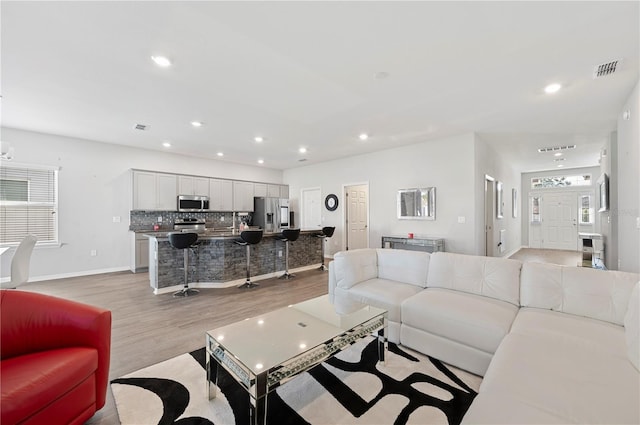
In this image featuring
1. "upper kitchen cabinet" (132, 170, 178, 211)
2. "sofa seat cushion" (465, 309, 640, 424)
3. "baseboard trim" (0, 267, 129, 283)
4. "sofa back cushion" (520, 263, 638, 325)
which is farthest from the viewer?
"upper kitchen cabinet" (132, 170, 178, 211)

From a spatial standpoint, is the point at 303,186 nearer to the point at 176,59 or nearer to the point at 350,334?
the point at 176,59

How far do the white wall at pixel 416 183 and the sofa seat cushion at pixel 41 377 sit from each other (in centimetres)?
529

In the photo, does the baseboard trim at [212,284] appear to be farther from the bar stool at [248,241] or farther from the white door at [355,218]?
the white door at [355,218]

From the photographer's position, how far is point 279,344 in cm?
177

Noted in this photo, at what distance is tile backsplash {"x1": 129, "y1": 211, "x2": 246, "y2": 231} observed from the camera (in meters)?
6.04

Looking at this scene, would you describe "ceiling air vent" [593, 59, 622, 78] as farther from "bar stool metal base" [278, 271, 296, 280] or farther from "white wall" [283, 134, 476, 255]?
"bar stool metal base" [278, 271, 296, 280]

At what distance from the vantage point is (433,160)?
5.36 m

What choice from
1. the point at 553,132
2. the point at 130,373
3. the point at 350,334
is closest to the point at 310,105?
the point at 350,334

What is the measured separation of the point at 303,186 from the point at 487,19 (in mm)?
6443

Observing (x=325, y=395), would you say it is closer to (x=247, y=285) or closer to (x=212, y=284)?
(x=247, y=285)

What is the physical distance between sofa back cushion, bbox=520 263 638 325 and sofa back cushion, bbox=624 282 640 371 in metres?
0.30

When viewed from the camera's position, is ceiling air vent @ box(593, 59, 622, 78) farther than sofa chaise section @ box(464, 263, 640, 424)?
Yes

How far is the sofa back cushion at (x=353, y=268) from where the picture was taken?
120 inches

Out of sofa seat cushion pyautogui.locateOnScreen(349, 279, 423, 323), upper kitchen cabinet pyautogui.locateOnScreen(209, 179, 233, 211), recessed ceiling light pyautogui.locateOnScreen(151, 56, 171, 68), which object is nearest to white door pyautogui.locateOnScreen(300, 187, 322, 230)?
upper kitchen cabinet pyautogui.locateOnScreen(209, 179, 233, 211)
